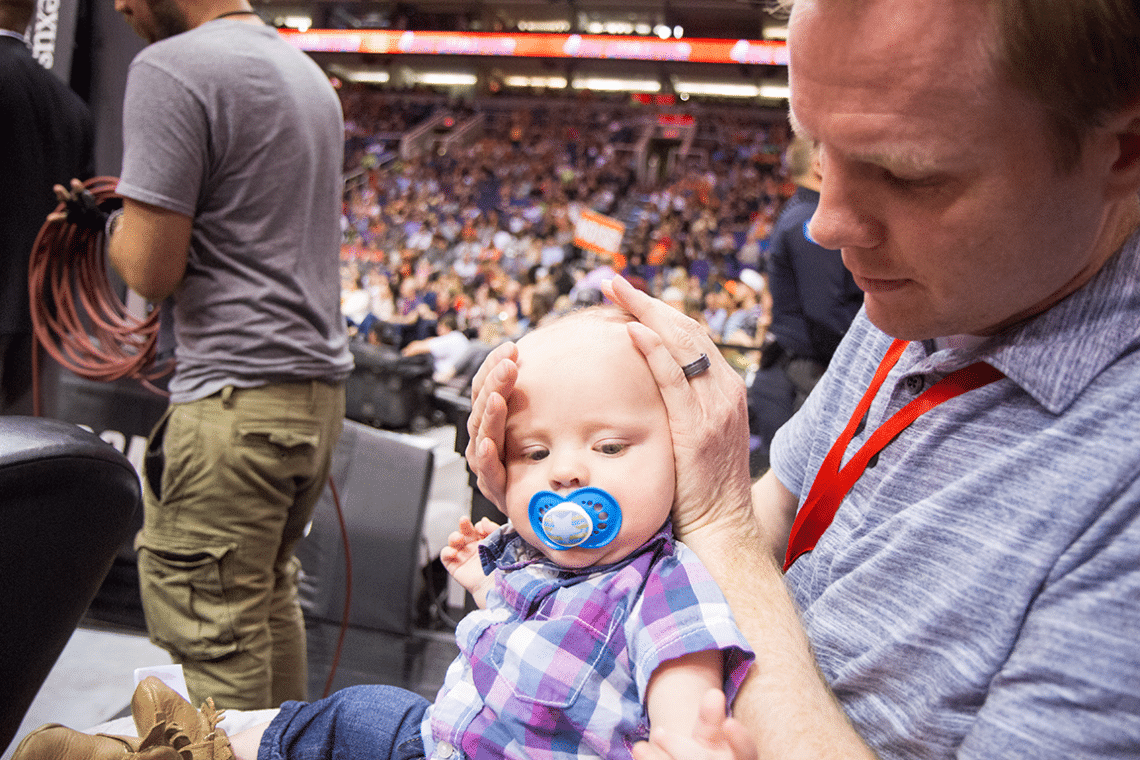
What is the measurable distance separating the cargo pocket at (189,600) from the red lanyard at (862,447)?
113 cm

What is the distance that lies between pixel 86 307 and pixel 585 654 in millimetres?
1919

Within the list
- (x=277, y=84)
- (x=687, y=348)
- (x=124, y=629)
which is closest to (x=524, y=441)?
(x=687, y=348)

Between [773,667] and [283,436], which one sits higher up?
[773,667]

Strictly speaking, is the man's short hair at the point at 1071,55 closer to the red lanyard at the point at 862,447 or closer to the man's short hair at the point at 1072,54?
the man's short hair at the point at 1072,54

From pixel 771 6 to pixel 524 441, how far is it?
0.60 metres

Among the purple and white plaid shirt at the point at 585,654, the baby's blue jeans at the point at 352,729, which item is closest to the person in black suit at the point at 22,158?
the baby's blue jeans at the point at 352,729

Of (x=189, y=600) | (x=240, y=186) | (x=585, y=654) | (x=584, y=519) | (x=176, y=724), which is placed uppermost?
(x=240, y=186)

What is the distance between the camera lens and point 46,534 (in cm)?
82

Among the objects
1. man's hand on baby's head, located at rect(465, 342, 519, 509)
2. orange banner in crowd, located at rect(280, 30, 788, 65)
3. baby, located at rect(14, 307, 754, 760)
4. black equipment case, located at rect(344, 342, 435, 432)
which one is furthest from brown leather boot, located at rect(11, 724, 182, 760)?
orange banner in crowd, located at rect(280, 30, 788, 65)

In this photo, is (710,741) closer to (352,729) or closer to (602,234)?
(352,729)

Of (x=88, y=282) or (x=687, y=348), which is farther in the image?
(x=88, y=282)

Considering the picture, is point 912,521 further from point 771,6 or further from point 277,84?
point 277,84

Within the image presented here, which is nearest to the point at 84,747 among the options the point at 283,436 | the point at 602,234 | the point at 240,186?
the point at 283,436

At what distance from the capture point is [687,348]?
2.90ft
